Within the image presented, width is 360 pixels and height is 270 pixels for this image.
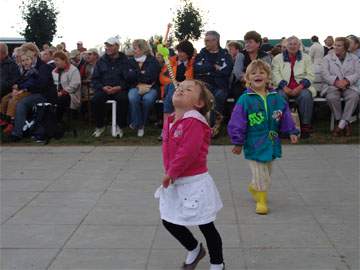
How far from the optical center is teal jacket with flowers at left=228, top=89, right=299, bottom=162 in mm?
6234

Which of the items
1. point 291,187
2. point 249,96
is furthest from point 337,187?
point 249,96

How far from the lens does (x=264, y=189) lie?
6.34 m

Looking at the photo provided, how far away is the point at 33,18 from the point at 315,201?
3100 centimetres

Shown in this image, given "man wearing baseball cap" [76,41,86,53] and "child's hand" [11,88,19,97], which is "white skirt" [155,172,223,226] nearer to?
"child's hand" [11,88,19,97]

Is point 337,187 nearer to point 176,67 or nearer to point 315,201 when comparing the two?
point 315,201

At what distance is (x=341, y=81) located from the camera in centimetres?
1107

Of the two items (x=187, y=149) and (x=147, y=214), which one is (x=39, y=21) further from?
(x=187, y=149)

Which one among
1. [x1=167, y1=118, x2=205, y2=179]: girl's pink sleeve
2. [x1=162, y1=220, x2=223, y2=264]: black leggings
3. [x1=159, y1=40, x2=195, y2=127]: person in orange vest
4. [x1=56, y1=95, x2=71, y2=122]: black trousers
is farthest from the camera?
[x1=56, y1=95, x2=71, y2=122]: black trousers

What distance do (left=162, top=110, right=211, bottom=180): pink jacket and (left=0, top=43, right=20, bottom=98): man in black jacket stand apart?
801 cm

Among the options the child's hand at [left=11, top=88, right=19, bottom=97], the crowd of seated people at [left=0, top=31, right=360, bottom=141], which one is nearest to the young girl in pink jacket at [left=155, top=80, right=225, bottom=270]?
the crowd of seated people at [left=0, top=31, right=360, bottom=141]

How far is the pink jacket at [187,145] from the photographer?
14.2 ft

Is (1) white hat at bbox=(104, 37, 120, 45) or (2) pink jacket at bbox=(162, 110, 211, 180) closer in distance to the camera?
(2) pink jacket at bbox=(162, 110, 211, 180)

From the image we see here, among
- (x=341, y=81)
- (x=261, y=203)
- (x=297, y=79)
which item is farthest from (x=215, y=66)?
(x=261, y=203)

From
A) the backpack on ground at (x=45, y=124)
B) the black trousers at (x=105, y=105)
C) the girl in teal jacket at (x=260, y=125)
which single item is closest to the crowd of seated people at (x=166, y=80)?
the black trousers at (x=105, y=105)
